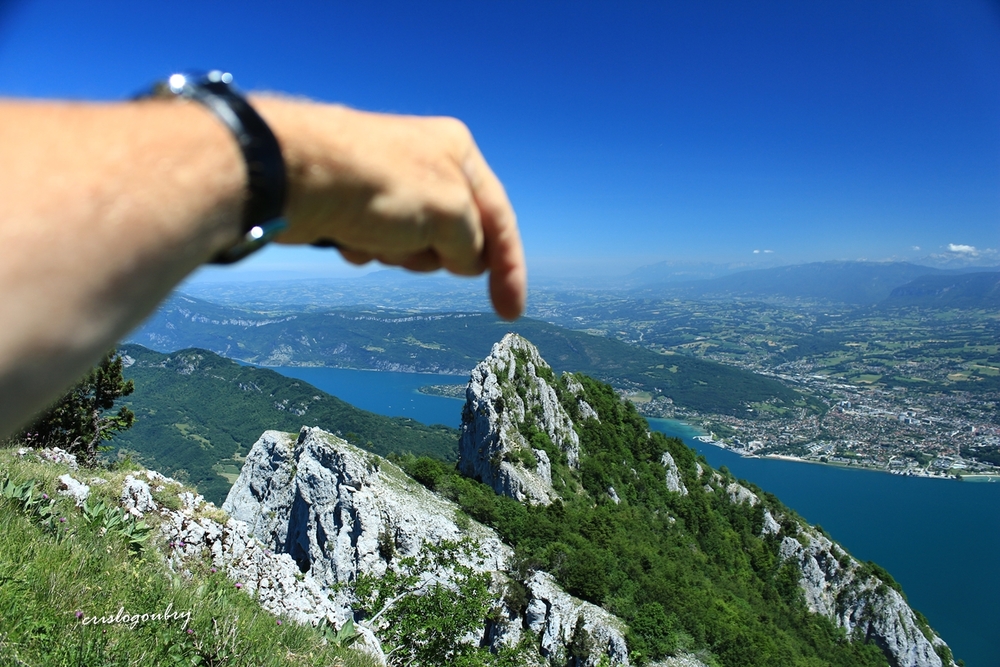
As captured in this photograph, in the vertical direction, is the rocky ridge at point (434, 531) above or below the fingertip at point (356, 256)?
below

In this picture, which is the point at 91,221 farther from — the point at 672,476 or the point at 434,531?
the point at 672,476

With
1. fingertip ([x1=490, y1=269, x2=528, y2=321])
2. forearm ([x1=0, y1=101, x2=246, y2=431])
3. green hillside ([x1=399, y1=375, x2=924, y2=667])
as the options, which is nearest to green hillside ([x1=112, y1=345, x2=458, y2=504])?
green hillside ([x1=399, y1=375, x2=924, y2=667])

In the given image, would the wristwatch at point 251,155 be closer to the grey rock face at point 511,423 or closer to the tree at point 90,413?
the tree at point 90,413

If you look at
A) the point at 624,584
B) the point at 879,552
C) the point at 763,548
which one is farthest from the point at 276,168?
the point at 879,552

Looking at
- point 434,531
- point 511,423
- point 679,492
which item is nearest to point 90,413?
point 434,531

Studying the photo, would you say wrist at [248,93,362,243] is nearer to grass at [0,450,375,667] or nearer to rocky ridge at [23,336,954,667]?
grass at [0,450,375,667]

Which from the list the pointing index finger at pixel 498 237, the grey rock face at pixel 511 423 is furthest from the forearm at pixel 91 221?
the grey rock face at pixel 511 423

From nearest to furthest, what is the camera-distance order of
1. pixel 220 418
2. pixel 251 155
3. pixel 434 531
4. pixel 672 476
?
pixel 251 155 → pixel 434 531 → pixel 672 476 → pixel 220 418

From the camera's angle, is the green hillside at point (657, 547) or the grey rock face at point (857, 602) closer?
the green hillside at point (657, 547)
